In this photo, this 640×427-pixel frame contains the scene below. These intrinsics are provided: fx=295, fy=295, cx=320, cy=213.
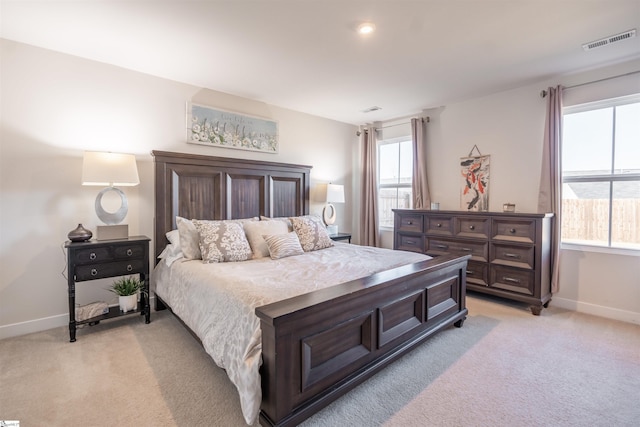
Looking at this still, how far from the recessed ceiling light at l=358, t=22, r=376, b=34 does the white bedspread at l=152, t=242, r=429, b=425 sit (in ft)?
6.30

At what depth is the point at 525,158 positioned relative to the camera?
3.59 meters

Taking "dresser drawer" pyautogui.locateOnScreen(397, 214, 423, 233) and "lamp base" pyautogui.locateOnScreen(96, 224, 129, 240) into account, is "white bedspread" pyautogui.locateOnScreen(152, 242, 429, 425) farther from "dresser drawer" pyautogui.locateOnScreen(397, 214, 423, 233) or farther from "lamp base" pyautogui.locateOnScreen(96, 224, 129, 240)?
"dresser drawer" pyautogui.locateOnScreen(397, 214, 423, 233)

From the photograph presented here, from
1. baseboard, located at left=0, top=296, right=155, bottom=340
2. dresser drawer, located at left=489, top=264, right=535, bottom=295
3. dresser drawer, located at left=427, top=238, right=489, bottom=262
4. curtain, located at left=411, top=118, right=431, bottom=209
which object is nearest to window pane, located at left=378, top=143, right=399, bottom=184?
curtain, located at left=411, top=118, right=431, bottom=209

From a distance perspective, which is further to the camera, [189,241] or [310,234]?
[310,234]

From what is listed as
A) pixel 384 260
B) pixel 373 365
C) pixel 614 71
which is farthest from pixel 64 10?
pixel 614 71

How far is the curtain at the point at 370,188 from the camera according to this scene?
5.06 meters

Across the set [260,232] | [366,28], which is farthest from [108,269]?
[366,28]

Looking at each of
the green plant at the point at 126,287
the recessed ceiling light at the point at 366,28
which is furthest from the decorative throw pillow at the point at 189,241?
the recessed ceiling light at the point at 366,28

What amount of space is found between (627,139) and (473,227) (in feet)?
5.50

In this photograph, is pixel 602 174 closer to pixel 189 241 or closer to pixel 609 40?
pixel 609 40

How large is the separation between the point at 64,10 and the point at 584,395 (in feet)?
14.5

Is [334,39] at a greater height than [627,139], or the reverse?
[334,39]

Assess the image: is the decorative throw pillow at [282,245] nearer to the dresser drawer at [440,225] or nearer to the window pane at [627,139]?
the dresser drawer at [440,225]

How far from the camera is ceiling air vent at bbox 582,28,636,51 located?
8.06 feet
